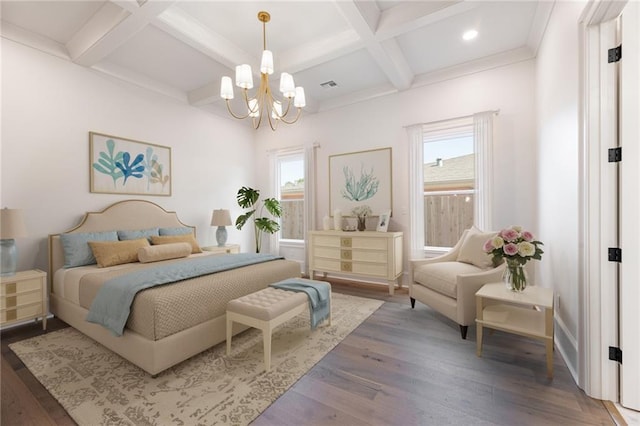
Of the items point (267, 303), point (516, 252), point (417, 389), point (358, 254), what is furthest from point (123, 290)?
point (516, 252)

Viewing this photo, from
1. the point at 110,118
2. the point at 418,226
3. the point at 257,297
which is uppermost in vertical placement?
the point at 110,118

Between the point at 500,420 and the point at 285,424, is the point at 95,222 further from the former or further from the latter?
the point at 500,420

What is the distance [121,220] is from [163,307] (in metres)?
2.48

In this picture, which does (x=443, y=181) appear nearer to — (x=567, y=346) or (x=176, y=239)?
(x=567, y=346)

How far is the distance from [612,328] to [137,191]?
5.18 m

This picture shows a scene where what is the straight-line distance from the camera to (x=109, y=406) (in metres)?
1.69

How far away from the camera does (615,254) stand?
168cm

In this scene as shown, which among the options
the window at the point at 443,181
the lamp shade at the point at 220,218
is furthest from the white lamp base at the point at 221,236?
the window at the point at 443,181

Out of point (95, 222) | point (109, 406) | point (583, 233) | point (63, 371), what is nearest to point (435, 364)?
point (583, 233)

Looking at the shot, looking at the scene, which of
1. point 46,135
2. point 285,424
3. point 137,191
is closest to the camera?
point 285,424

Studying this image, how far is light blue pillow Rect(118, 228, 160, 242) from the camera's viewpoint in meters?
3.61

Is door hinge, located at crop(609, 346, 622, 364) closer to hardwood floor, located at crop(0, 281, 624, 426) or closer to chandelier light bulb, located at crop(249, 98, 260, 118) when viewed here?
hardwood floor, located at crop(0, 281, 624, 426)

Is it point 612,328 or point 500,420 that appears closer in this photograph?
point 500,420

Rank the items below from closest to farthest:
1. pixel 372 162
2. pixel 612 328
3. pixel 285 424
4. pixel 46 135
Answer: pixel 285 424, pixel 612 328, pixel 46 135, pixel 372 162
